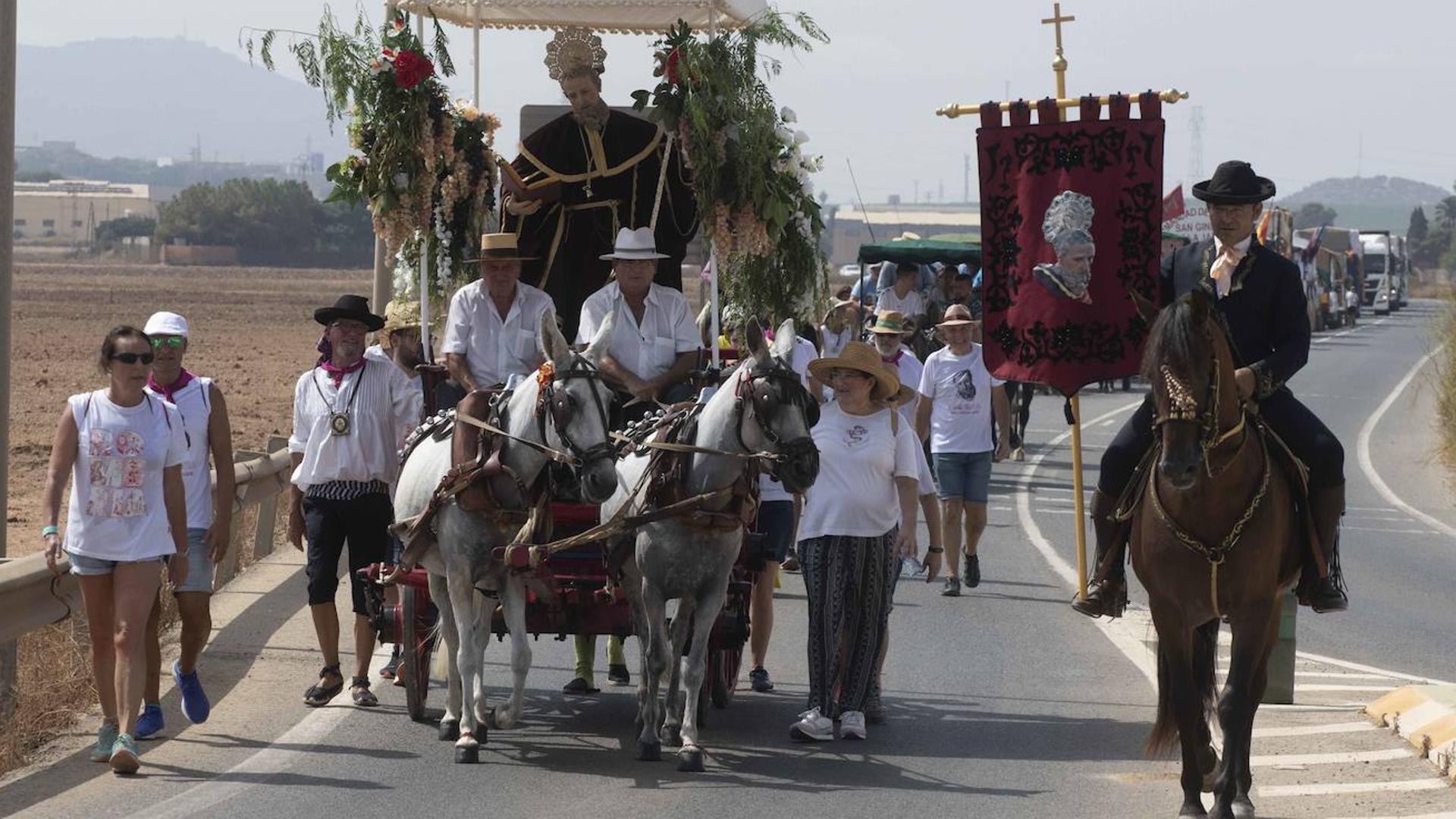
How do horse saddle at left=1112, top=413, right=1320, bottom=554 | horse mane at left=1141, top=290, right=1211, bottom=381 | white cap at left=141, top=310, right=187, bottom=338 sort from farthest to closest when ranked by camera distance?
white cap at left=141, top=310, right=187, bottom=338, horse saddle at left=1112, top=413, right=1320, bottom=554, horse mane at left=1141, top=290, right=1211, bottom=381

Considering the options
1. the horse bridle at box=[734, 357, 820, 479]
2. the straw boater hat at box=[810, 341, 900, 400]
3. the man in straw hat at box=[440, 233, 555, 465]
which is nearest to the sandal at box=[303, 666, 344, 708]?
the man in straw hat at box=[440, 233, 555, 465]

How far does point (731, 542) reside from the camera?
10.5m

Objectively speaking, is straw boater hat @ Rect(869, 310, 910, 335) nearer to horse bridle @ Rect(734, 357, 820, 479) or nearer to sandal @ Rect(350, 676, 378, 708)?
sandal @ Rect(350, 676, 378, 708)

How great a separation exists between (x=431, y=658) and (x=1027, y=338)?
3.94 metres

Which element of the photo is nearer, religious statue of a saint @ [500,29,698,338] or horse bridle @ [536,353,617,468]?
horse bridle @ [536,353,617,468]

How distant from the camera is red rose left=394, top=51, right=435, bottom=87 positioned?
39.9ft

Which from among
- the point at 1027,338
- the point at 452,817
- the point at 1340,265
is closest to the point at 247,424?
the point at 1027,338

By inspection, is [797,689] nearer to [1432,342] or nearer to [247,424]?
[247,424]

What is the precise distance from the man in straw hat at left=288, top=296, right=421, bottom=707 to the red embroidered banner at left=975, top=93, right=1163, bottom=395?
3480 millimetres

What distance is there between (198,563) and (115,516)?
1161 mm

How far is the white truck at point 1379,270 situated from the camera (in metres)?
108

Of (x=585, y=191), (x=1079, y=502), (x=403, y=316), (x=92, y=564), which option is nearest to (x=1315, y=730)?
(x=1079, y=502)

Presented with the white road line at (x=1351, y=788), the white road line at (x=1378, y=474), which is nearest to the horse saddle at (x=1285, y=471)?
the white road line at (x=1351, y=788)

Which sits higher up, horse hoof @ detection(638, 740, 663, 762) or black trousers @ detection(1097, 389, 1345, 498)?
black trousers @ detection(1097, 389, 1345, 498)
